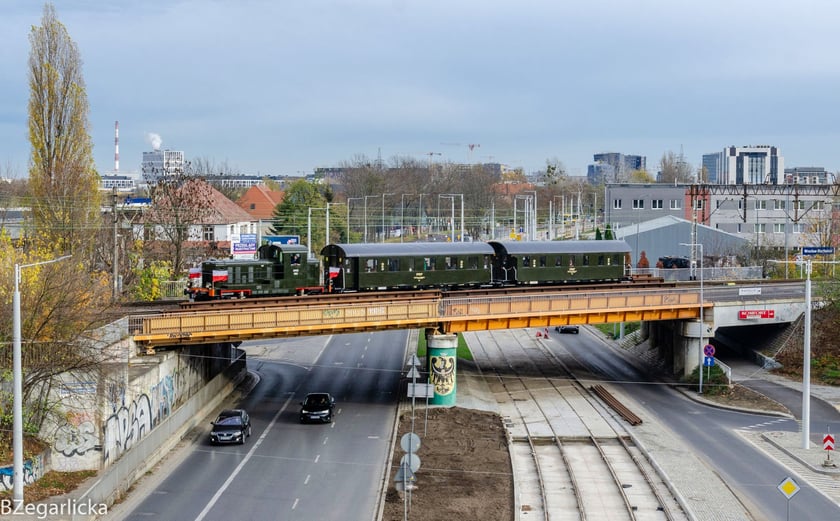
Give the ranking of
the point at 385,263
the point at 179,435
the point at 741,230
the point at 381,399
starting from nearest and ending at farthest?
the point at 179,435
the point at 381,399
the point at 385,263
the point at 741,230

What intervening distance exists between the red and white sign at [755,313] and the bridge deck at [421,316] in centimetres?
429

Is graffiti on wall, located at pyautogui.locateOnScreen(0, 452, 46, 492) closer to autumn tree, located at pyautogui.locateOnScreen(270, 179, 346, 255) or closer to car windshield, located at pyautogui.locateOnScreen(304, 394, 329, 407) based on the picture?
car windshield, located at pyautogui.locateOnScreen(304, 394, 329, 407)

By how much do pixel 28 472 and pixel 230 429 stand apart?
11.4 meters

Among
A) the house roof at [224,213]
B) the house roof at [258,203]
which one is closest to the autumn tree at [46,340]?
the house roof at [224,213]

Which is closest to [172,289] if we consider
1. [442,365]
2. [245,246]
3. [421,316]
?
[245,246]

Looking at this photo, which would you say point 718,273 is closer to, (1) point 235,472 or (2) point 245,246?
(2) point 245,246

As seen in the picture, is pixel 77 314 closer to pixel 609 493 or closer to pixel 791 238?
pixel 609 493

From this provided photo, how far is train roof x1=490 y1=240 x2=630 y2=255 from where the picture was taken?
6303 centimetres

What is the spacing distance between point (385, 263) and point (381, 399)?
8.78 m

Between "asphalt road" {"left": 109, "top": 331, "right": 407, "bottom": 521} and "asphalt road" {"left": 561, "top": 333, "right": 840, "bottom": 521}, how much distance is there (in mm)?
14313

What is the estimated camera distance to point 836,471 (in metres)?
37.8

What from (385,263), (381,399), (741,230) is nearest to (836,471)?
(381,399)

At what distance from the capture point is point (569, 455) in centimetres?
4094

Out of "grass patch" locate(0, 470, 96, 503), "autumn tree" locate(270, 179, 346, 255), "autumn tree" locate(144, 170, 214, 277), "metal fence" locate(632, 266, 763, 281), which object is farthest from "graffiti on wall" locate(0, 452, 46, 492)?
"autumn tree" locate(270, 179, 346, 255)
